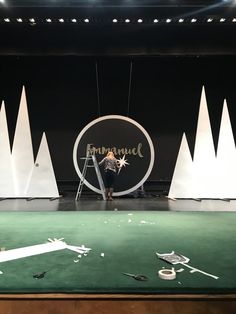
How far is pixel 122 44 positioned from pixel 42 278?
20.3 feet

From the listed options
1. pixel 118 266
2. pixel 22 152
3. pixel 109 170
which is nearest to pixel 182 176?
pixel 109 170

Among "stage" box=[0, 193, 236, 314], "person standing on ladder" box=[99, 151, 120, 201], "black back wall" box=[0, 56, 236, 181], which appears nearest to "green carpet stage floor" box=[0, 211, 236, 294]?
"stage" box=[0, 193, 236, 314]

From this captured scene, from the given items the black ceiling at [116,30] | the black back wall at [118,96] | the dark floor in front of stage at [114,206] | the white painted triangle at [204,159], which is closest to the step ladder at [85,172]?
the dark floor in front of stage at [114,206]

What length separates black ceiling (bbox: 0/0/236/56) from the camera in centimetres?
608

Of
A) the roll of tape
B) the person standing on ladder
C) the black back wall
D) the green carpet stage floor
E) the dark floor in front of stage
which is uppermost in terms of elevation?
the black back wall

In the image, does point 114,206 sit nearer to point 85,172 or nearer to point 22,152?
point 85,172

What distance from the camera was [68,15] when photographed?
20.2 feet

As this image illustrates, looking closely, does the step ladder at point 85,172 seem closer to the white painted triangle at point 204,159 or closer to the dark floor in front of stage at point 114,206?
the dark floor in front of stage at point 114,206

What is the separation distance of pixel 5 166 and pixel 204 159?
4.85 meters

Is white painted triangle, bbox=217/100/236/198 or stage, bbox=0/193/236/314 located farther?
white painted triangle, bbox=217/100/236/198

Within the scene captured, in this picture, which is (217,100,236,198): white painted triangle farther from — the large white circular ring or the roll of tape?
the roll of tape

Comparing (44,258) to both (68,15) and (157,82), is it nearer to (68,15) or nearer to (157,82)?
(68,15)

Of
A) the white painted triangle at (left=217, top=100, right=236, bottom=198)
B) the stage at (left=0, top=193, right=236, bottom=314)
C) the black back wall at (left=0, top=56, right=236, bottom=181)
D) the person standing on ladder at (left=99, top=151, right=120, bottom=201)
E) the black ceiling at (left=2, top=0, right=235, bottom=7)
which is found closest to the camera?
the stage at (left=0, top=193, right=236, bottom=314)

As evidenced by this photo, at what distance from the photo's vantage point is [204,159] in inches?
324
